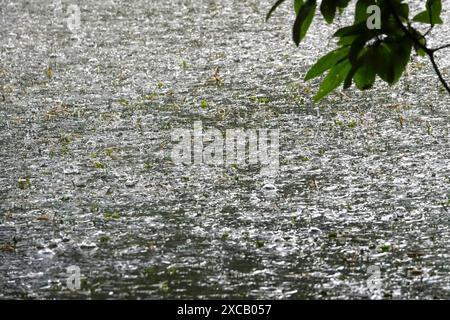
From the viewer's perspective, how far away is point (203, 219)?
3.52 m

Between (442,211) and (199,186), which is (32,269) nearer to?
(199,186)

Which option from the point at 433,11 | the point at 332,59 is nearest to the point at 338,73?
the point at 332,59

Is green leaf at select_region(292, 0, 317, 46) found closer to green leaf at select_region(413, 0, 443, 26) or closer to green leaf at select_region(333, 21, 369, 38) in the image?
green leaf at select_region(333, 21, 369, 38)

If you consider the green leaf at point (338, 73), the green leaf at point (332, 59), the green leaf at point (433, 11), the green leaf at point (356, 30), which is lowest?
the green leaf at point (338, 73)

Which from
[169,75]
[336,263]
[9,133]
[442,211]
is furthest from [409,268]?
[169,75]

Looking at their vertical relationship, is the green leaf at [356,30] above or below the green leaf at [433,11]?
below

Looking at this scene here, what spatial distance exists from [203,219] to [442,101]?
2121mm

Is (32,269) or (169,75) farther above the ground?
(169,75)

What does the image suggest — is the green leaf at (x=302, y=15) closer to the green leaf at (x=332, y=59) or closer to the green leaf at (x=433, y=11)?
the green leaf at (x=332, y=59)

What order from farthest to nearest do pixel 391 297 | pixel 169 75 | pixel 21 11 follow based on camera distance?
pixel 21 11 < pixel 169 75 < pixel 391 297

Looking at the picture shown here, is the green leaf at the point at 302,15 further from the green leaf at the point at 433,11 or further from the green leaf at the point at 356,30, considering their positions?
the green leaf at the point at 433,11

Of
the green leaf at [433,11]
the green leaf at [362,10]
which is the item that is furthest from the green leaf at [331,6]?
the green leaf at [433,11]

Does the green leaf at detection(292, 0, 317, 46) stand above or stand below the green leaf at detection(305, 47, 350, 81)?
above

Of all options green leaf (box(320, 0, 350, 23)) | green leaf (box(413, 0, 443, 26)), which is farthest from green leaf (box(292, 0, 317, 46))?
green leaf (box(413, 0, 443, 26))
